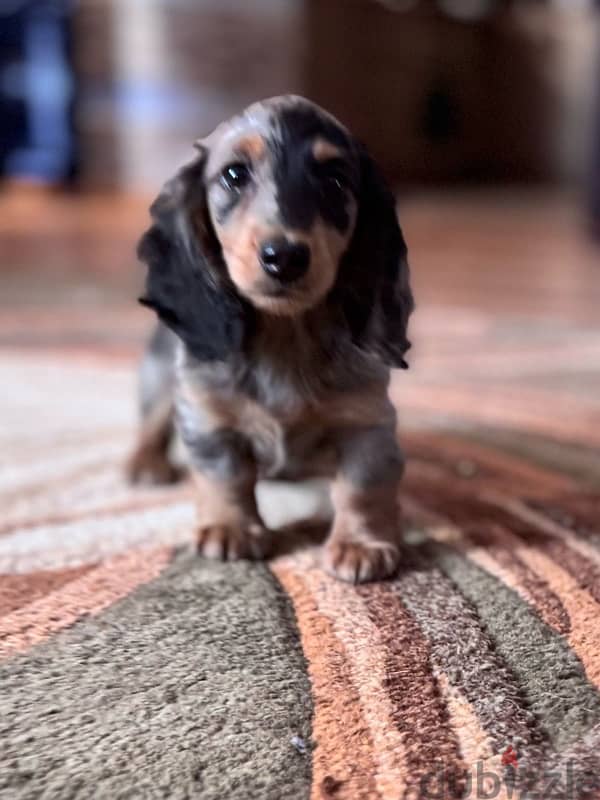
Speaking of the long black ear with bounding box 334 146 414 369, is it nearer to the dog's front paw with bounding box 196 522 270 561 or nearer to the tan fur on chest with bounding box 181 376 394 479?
the tan fur on chest with bounding box 181 376 394 479

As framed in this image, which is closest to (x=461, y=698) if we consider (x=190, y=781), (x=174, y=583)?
(x=190, y=781)

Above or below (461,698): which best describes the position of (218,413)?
above

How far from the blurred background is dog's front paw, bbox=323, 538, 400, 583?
5.00ft

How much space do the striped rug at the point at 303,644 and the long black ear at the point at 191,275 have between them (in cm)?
31

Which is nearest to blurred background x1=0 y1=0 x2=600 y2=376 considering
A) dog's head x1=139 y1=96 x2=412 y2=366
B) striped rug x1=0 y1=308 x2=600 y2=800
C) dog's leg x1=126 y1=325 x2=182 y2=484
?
dog's leg x1=126 y1=325 x2=182 y2=484

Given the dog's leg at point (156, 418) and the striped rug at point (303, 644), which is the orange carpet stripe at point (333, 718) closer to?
the striped rug at point (303, 644)

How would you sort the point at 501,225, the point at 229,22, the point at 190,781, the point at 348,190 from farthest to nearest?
the point at 229,22, the point at 501,225, the point at 348,190, the point at 190,781

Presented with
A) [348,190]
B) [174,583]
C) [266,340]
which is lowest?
[174,583]

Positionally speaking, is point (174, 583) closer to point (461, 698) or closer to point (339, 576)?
point (339, 576)

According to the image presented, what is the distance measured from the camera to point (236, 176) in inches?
45.6

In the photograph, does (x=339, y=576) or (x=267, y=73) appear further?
(x=267, y=73)

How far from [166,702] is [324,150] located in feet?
2.05

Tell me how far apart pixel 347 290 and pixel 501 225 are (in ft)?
16.7

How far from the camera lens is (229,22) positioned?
6.77 m
